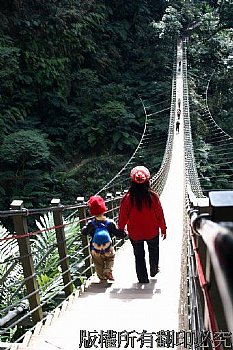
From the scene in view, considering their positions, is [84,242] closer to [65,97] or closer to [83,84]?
[65,97]

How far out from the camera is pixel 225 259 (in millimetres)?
471

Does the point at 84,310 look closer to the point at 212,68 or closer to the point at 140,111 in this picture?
the point at 140,111

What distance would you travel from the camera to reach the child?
9.43 ft

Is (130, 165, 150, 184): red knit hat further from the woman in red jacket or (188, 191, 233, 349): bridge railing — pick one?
(188, 191, 233, 349): bridge railing

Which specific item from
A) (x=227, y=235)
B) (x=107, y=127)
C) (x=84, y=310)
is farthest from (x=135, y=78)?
(x=227, y=235)

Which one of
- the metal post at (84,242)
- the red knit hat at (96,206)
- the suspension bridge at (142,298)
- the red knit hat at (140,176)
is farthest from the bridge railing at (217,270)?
the metal post at (84,242)

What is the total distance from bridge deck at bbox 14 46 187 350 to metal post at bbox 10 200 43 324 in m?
0.11

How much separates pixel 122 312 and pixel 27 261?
531mm

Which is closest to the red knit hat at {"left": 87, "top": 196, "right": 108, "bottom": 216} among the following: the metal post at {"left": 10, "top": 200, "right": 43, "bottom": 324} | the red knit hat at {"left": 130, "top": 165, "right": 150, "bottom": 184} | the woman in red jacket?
the woman in red jacket

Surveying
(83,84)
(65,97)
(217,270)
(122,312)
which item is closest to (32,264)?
(122,312)

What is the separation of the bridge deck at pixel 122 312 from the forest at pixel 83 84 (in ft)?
26.0

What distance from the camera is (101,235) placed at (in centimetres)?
288

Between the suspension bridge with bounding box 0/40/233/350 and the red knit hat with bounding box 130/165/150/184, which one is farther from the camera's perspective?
the red knit hat with bounding box 130/165/150/184

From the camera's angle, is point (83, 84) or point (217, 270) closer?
point (217, 270)
